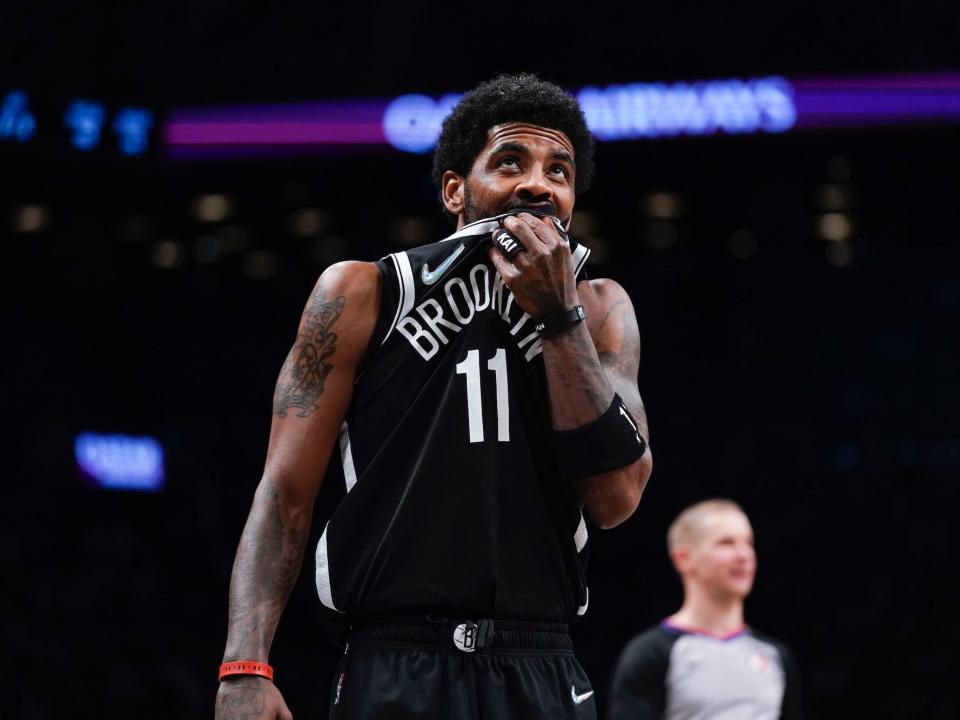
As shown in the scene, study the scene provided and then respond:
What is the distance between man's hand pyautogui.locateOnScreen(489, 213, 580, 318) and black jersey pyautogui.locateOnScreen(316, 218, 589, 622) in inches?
4.4

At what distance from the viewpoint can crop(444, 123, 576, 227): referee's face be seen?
2.33 metres

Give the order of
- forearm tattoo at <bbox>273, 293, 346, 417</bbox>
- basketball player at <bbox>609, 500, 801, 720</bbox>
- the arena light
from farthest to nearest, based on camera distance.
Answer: the arena light
basketball player at <bbox>609, 500, 801, 720</bbox>
forearm tattoo at <bbox>273, 293, 346, 417</bbox>

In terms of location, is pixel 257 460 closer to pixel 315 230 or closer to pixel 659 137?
pixel 315 230

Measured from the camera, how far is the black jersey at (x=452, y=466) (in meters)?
2.06

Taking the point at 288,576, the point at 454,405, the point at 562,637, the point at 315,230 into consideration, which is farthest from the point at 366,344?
the point at 315,230

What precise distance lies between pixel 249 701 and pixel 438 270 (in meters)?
0.82

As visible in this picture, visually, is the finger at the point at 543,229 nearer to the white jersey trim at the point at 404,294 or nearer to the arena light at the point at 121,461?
the white jersey trim at the point at 404,294

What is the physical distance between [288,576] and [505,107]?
1006mm

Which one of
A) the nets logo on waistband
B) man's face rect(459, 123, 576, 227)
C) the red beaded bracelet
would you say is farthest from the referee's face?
the red beaded bracelet

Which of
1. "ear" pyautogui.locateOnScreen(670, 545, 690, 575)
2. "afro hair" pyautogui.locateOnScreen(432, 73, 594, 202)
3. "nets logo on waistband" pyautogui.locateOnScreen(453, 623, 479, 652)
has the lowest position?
"nets logo on waistband" pyautogui.locateOnScreen(453, 623, 479, 652)

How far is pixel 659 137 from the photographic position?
8.85m

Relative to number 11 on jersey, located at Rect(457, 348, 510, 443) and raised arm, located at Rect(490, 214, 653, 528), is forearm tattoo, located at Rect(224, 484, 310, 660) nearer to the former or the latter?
number 11 on jersey, located at Rect(457, 348, 510, 443)

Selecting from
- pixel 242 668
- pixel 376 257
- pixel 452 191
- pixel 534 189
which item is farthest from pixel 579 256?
pixel 376 257

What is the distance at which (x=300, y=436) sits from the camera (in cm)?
220
